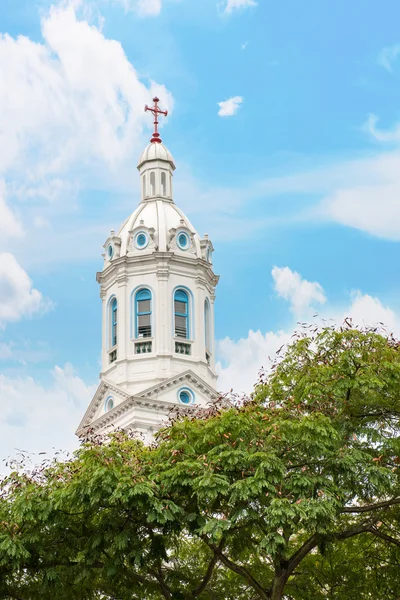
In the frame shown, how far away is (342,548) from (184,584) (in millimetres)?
4239

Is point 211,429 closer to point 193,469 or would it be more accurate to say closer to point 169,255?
point 193,469

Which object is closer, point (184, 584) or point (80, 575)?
point (80, 575)

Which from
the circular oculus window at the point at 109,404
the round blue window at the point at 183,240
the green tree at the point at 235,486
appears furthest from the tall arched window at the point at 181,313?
the green tree at the point at 235,486

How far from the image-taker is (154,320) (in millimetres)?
57281

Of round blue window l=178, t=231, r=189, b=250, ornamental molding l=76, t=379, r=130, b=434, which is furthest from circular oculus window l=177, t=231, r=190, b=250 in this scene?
ornamental molding l=76, t=379, r=130, b=434

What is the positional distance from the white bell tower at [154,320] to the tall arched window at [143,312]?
0.16 feet

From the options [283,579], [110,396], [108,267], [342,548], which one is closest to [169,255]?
[108,267]

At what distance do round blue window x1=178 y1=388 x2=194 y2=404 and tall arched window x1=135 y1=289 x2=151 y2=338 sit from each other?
11.0 ft

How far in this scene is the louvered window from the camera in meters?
57.5

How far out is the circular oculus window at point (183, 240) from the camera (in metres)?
59.4

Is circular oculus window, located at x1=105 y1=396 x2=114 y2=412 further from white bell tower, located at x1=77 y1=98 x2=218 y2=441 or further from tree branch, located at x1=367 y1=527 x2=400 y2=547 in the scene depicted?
tree branch, located at x1=367 y1=527 x2=400 y2=547

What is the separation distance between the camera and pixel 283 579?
2642 centimetres

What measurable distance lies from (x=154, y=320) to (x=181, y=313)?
68.6 inches

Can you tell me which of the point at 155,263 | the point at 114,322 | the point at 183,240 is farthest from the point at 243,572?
the point at 183,240
